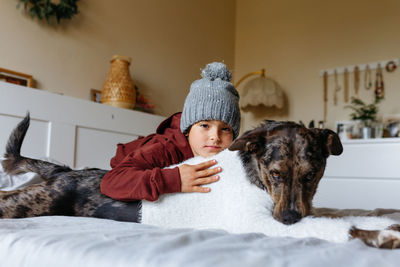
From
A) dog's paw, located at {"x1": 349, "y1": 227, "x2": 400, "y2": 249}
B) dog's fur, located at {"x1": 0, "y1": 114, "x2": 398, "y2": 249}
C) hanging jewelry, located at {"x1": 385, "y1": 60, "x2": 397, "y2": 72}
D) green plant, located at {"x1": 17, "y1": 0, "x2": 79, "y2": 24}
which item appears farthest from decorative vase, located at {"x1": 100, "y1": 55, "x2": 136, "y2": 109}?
hanging jewelry, located at {"x1": 385, "y1": 60, "x2": 397, "y2": 72}

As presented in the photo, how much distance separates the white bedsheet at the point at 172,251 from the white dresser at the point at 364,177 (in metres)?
2.92

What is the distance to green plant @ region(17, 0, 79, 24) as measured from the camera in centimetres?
286

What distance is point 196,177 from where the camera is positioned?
110cm

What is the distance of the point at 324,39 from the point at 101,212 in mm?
4393

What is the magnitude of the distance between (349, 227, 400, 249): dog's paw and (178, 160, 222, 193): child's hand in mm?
441

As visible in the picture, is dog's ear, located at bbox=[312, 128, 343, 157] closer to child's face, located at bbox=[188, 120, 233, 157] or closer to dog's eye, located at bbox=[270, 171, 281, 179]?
dog's eye, located at bbox=[270, 171, 281, 179]

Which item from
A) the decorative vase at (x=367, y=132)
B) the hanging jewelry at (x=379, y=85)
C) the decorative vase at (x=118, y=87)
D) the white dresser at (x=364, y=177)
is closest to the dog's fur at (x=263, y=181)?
the decorative vase at (x=118, y=87)

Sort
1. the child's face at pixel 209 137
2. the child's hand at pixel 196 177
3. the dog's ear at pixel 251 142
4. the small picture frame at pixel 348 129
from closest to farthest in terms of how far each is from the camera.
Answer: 1. the dog's ear at pixel 251 142
2. the child's hand at pixel 196 177
3. the child's face at pixel 209 137
4. the small picture frame at pixel 348 129

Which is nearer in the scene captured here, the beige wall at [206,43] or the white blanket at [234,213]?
the white blanket at [234,213]

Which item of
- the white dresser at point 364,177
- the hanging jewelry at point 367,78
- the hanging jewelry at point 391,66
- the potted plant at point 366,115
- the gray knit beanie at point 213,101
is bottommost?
the white dresser at point 364,177

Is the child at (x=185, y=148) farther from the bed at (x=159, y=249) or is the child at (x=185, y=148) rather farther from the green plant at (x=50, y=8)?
the green plant at (x=50, y=8)

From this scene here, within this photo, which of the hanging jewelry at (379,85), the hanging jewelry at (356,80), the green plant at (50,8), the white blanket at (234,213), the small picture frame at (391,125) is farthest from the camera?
the hanging jewelry at (356,80)

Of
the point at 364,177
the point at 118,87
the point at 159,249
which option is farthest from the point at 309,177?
the point at 364,177

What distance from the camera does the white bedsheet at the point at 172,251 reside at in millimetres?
595
